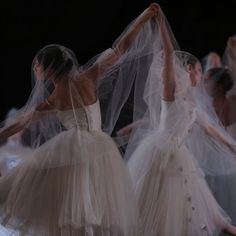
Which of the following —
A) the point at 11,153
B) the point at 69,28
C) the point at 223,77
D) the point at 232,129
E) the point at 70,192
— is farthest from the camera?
the point at 69,28

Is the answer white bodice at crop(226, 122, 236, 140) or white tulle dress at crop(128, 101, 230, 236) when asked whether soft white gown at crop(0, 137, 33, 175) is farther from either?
white bodice at crop(226, 122, 236, 140)

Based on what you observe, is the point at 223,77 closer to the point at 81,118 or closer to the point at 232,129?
the point at 232,129

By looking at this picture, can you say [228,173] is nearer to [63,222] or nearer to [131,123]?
[131,123]

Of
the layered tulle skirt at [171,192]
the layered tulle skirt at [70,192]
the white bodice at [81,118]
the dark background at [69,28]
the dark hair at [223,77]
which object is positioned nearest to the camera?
the layered tulle skirt at [70,192]

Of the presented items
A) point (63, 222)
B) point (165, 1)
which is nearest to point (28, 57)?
point (165, 1)

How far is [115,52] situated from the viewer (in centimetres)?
271

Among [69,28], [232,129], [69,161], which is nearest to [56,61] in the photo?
[69,161]

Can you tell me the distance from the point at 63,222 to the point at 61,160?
264mm

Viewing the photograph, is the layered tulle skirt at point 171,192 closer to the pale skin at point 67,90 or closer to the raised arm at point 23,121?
the pale skin at point 67,90

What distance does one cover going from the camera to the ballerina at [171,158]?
9.05ft

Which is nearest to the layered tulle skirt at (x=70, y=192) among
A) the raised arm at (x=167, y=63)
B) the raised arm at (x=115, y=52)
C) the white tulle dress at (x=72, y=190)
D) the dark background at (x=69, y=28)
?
the white tulle dress at (x=72, y=190)

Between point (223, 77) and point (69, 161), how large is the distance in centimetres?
146

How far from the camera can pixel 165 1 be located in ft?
16.0

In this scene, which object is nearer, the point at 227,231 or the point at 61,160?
the point at 61,160
